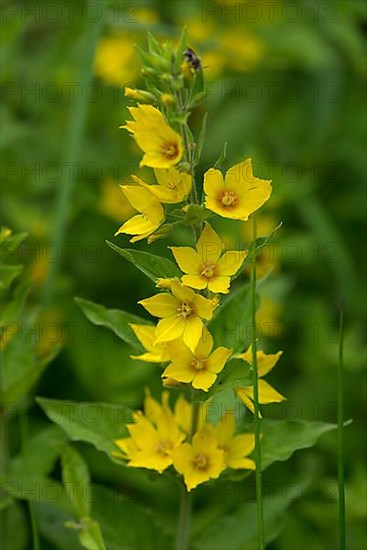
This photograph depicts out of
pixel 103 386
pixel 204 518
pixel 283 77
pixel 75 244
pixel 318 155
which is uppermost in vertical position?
pixel 283 77

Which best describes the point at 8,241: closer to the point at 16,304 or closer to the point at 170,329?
the point at 16,304

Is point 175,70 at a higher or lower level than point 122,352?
higher

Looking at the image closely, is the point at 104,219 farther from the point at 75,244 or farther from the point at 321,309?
the point at 321,309

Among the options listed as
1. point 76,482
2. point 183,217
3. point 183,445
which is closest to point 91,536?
point 76,482

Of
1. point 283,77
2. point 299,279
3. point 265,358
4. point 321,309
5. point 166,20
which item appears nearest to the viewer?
point 265,358

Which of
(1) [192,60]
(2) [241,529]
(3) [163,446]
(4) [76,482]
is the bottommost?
(2) [241,529]

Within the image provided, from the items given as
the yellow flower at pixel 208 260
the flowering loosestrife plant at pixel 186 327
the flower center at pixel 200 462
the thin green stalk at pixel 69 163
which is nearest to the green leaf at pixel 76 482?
the flowering loosestrife plant at pixel 186 327

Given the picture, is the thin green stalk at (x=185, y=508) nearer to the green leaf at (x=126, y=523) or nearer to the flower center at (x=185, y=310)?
the green leaf at (x=126, y=523)

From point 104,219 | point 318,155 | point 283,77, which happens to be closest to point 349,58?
point 283,77
